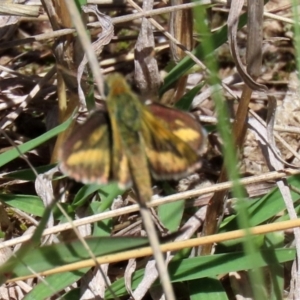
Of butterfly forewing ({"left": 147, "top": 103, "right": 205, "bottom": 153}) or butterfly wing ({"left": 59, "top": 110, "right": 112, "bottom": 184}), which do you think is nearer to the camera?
butterfly wing ({"left": 59, "top": 110, "right": 112, "bottom": 184})

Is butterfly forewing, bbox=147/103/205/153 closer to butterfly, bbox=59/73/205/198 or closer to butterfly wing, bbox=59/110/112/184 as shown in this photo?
butterfly, bbox=59/73/205/198

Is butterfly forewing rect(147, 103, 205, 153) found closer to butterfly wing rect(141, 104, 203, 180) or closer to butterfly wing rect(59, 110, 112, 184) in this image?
butterfly wing rect(141, 104, 203, 180)

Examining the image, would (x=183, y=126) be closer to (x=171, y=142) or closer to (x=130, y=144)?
(x=171, y=142)

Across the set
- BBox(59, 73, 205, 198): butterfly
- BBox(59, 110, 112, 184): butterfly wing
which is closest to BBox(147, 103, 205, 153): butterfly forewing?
BBox(59, 73, 205, 198): butterfly

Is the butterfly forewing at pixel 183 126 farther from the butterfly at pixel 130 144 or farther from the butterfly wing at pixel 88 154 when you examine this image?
the butterfly wing at pixel 88 154

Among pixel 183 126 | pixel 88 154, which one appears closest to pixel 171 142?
pixel 183 126

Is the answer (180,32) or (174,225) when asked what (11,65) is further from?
(174,225)

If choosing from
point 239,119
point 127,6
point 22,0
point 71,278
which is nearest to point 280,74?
point 127,6

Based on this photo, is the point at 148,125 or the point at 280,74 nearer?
the point at 148,125
